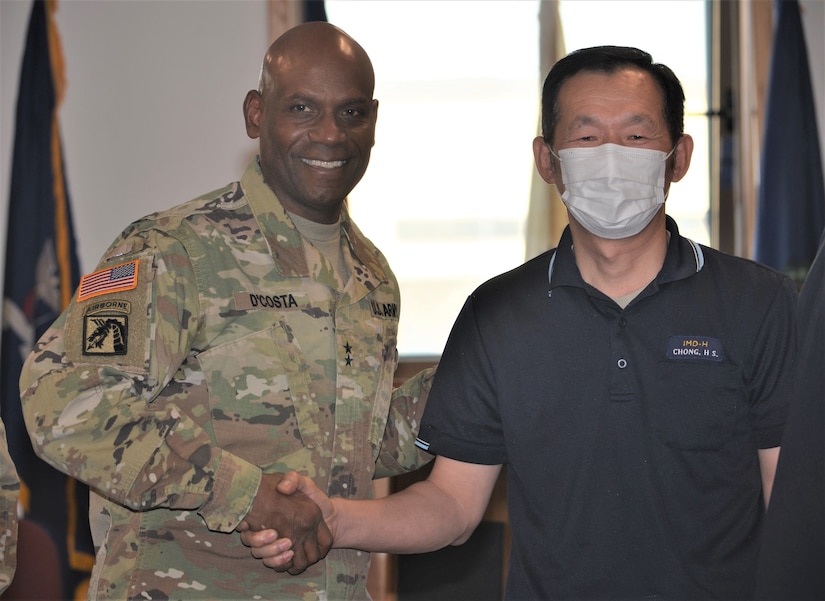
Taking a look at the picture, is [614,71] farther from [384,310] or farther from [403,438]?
[403,438]

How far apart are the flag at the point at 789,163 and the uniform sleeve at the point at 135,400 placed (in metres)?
3.05

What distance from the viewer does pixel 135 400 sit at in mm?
1745

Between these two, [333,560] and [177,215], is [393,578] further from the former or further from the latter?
[177,215]

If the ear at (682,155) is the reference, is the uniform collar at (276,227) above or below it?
below

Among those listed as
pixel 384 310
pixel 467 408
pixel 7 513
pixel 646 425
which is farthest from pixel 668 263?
pixel 7 513

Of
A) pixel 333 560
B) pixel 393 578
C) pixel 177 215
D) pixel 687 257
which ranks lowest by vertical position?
pixel 393 578

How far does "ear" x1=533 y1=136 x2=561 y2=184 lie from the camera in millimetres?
1853

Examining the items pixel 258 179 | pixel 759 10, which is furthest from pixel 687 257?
pixel 759 10

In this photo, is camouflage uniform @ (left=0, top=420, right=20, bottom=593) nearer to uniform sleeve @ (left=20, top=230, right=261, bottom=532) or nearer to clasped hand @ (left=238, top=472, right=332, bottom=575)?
uniform sleeve @ (left=20, top=230, right=261, bottom=532)

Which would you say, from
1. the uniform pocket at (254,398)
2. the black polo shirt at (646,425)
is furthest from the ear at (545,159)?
the uniform pocket at (254,398)

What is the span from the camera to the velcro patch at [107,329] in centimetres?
175

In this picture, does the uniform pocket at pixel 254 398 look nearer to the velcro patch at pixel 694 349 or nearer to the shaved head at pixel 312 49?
the shaved head at pixel 312 49

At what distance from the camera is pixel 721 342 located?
166 centimetres

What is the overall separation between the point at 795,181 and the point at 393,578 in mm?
2547
